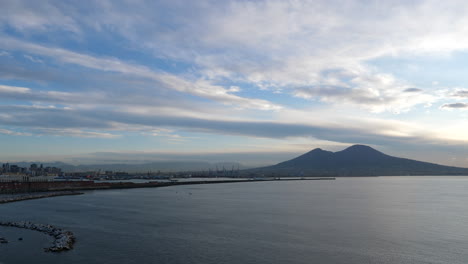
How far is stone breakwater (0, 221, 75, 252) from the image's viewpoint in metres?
22.6

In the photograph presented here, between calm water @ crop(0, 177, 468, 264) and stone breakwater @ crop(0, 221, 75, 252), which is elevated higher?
stone breakwater @ crop(0, 221, 75, 252)

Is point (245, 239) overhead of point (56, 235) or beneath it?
beneath

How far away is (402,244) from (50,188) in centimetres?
8574

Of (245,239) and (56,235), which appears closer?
(56,235)

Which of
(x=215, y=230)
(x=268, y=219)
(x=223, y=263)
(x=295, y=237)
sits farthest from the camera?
(x=268, y=219)

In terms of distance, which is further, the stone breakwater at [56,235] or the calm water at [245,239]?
the stone breakwater at [56,235]

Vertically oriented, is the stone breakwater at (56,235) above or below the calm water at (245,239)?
above

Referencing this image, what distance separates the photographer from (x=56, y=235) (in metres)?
26.3

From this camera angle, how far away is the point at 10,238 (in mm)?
25609

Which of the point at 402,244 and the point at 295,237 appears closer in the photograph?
the point at 402,244

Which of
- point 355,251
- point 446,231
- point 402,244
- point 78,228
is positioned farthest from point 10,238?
point 446,231

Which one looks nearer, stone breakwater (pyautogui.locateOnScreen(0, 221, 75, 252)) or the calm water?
the calm water

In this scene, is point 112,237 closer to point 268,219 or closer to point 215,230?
point 215,230

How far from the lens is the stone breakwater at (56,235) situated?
74.0 ft
